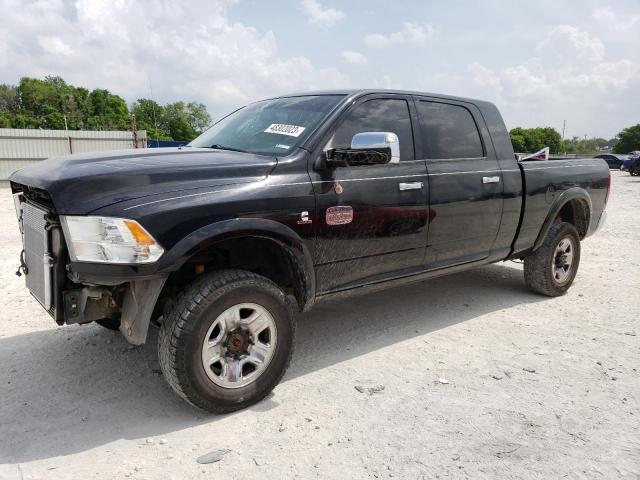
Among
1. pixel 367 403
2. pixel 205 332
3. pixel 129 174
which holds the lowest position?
pixel 367 403

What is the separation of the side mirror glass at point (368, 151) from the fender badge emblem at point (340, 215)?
29cm

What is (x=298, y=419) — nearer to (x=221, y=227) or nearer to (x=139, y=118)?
(x=221, y=227)

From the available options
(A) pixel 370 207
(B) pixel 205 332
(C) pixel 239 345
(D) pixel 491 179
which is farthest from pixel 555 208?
(B) pixel 205 332

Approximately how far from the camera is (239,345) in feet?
9.71

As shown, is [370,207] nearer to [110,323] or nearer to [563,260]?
[110,323]

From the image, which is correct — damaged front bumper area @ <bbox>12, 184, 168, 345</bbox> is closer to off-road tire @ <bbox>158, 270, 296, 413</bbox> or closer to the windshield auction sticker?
off-road tire @ <bbox>158, 270, 296, 413</bbox>

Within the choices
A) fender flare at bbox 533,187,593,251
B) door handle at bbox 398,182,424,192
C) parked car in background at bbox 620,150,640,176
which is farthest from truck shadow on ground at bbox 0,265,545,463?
parked car in background at bbox 620,150,640,176

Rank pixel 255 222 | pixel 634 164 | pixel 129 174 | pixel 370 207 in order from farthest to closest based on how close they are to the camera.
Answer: pixel 634 164
pixel 370 207
pixel 255 222
pixel 129 174

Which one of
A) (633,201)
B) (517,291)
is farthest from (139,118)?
(517,291)

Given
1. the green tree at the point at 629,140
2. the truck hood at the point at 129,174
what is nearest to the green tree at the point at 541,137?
the green tree at the point at 629,140

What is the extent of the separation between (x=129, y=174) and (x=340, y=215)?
4.33 ft

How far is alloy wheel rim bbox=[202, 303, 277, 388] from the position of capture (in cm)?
288

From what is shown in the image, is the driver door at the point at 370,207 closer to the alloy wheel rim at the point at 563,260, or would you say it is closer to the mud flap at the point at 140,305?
the mud flap at the point at 140,305

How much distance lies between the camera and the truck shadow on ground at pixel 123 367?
2.83 meters
